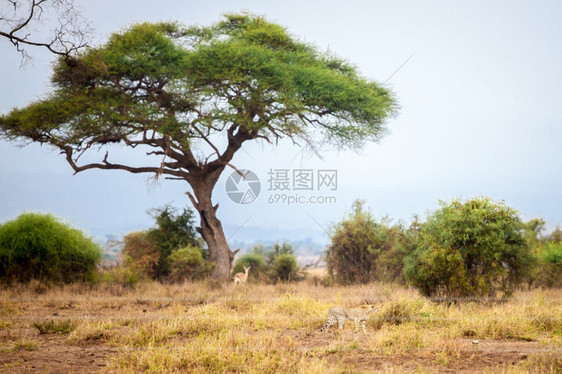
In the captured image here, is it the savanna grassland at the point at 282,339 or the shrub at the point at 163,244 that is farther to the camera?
the shrub at the point at 163,244

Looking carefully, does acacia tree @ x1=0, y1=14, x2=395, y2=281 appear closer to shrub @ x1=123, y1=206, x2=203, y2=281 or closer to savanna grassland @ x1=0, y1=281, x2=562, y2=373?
shrub @ x1=123, y1=206, x2=203, y2=281

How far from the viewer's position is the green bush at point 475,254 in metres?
12.3

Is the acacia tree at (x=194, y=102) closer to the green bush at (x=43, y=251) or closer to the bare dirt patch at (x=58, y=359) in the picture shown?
the green bush at (x=43, y=251)

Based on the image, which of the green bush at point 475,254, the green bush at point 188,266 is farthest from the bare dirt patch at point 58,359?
the green bush at point 188,266

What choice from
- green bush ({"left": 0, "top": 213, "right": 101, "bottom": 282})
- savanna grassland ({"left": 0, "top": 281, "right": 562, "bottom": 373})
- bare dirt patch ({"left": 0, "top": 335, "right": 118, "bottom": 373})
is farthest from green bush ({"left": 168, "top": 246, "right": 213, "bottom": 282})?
bare dirt patch ({"left": 0, "top": 335, "right": 118, "bottom": 373})

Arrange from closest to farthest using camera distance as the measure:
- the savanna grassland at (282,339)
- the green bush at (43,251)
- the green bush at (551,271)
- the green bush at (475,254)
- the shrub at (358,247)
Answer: the savanna grassland at (282,339)
the green bush at (475,254)
the green bush at (43,251)
the green bush at (551,271)
the shrub at (358,247)

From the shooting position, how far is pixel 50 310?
1312 cm

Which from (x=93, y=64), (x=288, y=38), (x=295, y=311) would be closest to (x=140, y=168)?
(x=93, y=64)

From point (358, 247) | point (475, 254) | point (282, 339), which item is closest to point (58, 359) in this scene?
point (282, 339)

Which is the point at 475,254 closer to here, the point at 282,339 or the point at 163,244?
the point at 282,339

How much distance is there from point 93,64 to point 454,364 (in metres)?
16.4

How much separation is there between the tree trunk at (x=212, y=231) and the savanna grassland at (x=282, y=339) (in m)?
6.32

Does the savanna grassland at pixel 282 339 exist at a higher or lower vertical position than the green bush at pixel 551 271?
lower

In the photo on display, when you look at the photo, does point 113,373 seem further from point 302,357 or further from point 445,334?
point 445,334
